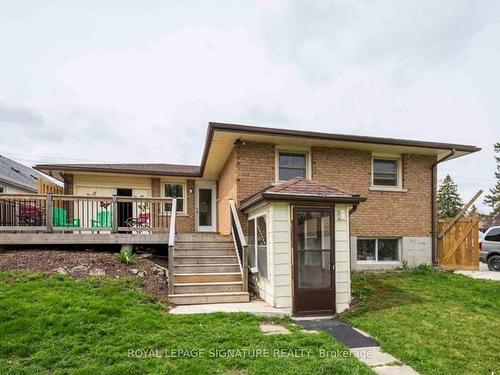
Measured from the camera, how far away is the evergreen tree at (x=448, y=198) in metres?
37.1

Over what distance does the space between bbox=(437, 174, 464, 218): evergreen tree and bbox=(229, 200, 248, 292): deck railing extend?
34543mm

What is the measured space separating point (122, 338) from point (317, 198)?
423 cm

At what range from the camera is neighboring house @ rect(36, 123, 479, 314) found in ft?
22.2

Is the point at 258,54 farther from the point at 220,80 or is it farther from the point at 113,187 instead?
the point at 113,187

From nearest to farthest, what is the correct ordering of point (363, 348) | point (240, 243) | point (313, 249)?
point (363, 348)
point (313, 249)
point (240, 243)

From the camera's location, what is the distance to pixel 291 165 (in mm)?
10188

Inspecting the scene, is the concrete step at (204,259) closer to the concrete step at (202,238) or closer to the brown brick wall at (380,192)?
the concrete step at (202,238)

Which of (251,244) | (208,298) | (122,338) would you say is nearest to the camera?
(122,338)

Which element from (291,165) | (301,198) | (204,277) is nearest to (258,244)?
(204,277)

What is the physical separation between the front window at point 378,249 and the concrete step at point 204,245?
4.15 metres

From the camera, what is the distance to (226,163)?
1183 centimetres

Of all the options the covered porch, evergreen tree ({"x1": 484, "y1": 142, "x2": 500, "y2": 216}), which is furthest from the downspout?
evergreen tree ({"x1": 484, "y1": 142, "x2": 500, "y2": 216})

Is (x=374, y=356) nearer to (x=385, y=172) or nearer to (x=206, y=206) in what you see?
(x=385, y=172)

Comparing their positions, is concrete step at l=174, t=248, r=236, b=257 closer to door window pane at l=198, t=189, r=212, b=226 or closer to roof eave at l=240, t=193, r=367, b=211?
roof eave at l=240, t=193, r=367, b=211
